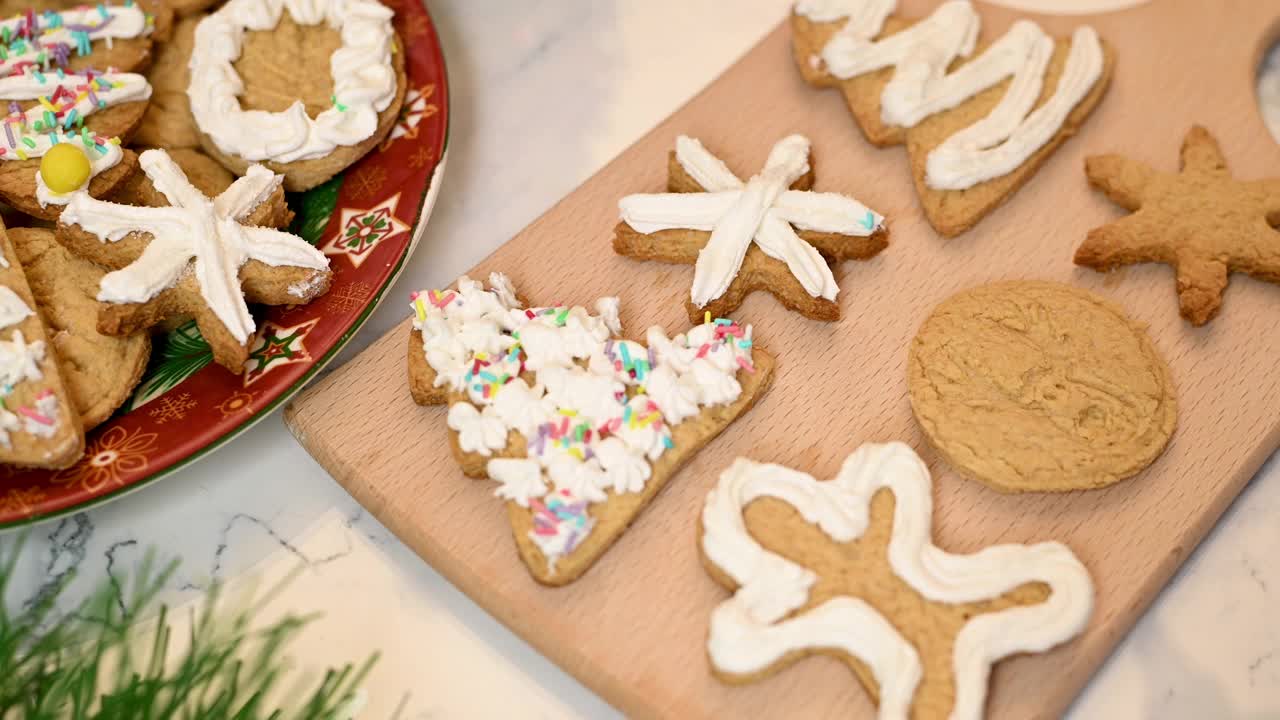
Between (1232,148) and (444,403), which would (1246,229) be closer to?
(1232,148)

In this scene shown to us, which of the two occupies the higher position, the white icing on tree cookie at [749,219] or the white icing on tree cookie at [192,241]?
the white icing on tree cookie at [749,219]

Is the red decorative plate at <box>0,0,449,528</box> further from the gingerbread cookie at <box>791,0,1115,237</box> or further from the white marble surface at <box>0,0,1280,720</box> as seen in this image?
the gingerbread cookie at <box>791,0,1115,237</box>

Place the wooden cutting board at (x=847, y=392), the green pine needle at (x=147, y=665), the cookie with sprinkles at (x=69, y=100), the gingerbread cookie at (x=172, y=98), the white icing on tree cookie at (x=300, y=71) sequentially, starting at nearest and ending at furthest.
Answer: the green pine needle at (x=147, y=665) → the wooden cutting board at (x=847, y=392) → the cookie with sprinkles at (x=69, y=100) → the white icing on tree cookie at (x=300, y=71) → the gingerbread cookie at (x=172, y=98)

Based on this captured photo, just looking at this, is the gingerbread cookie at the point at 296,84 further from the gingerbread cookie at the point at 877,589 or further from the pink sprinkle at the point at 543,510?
the gingerbread cookie at the point at 877,589

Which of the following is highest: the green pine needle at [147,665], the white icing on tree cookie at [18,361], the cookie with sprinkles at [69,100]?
the cookie with sprinkles at [69,100]

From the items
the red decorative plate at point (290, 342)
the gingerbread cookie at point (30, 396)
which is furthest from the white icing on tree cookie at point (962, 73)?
the gingerbread cookie at point (30, 396)

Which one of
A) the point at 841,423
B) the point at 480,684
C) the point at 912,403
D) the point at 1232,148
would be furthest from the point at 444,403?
the point at 1232,148

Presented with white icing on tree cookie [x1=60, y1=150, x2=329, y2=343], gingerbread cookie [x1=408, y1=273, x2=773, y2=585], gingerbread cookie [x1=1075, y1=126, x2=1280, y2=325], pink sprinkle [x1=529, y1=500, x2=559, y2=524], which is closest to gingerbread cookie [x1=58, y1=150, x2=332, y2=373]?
white icing on tree cookie [x1=60, y1=150, x2=329, y2=343]
